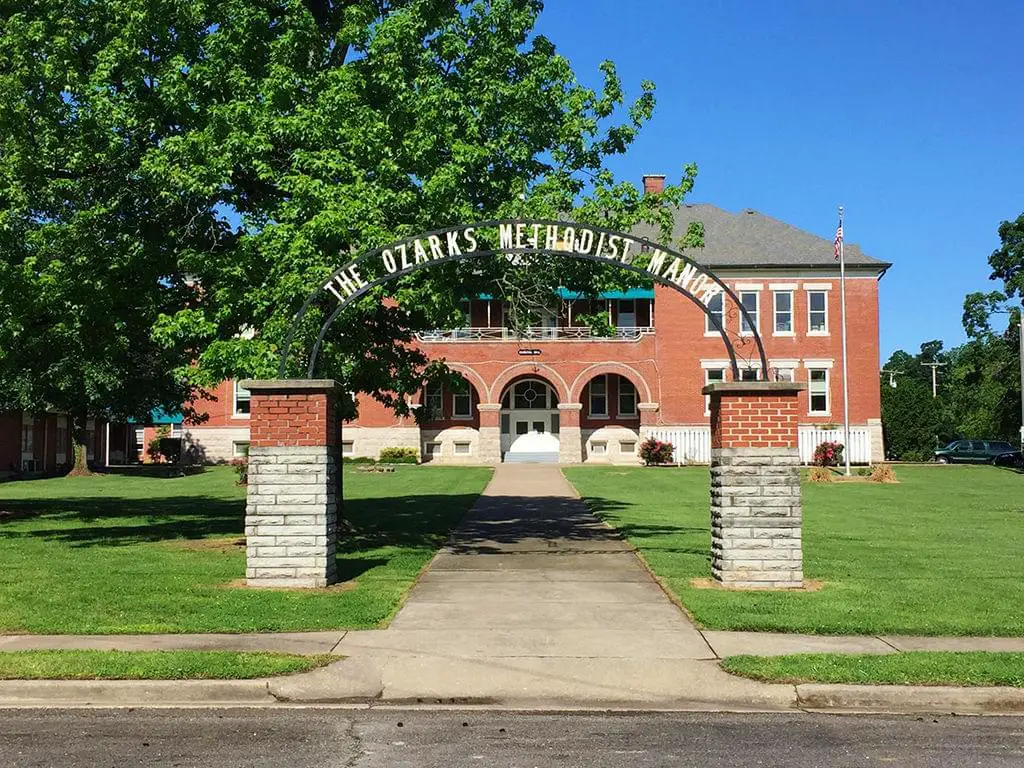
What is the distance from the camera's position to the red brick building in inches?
1983

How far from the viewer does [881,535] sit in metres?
19.2

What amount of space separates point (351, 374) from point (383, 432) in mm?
36202

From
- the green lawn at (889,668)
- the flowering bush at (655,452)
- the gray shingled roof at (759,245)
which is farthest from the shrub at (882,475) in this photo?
the green lawn at (889,668)

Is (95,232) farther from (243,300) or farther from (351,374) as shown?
(351,374)

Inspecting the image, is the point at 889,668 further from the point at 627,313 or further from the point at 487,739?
the point at 627,313

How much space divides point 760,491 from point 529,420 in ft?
136

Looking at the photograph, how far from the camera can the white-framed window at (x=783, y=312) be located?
5112cm

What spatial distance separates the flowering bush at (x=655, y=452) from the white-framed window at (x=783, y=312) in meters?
8.50

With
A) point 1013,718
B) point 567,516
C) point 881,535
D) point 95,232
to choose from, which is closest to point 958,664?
point 1013,718

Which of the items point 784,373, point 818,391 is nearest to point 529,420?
point 784,373

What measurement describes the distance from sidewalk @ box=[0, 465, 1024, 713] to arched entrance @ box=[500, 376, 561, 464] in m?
39.6

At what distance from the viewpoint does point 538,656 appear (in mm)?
8648

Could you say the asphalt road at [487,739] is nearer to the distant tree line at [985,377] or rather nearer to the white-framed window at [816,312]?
the white-framed window at [816,312]

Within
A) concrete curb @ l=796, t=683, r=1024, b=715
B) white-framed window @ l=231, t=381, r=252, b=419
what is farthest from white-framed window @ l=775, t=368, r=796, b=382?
concrete curb @ l=796, t=683, r=1024, b=715
